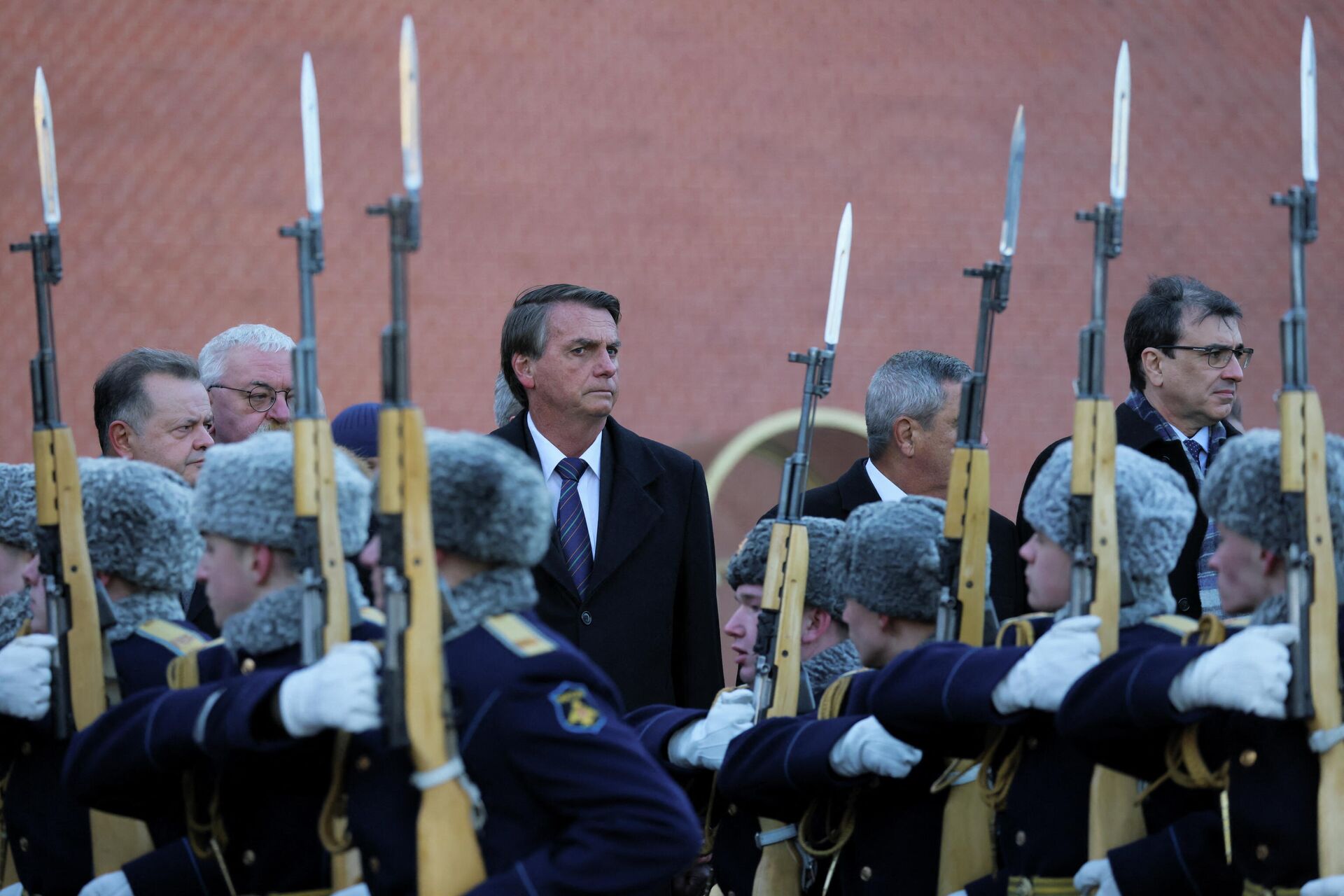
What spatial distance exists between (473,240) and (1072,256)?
386 centimetres

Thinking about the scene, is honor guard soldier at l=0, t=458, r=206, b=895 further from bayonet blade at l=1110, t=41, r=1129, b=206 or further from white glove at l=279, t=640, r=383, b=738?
bayonet blade at l=1110, t=41, r=1129, b=206

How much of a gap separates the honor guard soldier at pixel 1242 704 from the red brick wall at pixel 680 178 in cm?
760

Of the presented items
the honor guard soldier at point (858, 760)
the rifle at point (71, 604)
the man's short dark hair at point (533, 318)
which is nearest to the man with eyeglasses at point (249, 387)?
the man's short dark hair at point (533, 318)

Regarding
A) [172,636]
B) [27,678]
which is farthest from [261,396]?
[27,678]

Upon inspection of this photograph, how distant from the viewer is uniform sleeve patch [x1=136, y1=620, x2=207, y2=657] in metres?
3.80

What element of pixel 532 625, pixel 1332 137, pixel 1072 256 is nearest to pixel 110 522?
pixel 532 625

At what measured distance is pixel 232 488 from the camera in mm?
3371

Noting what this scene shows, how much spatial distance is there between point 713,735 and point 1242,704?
1517mm

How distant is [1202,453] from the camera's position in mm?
5367

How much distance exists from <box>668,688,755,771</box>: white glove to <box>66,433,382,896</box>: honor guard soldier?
1053mm

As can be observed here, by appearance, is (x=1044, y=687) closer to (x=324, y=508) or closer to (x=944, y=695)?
(x=944, y=695)

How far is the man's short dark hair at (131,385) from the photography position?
508cm

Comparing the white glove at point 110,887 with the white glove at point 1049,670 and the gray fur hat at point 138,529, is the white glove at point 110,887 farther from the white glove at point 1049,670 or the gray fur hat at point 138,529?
the white glove at point 1049,670

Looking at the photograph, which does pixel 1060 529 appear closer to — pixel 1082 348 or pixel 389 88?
pixel 1082 348
